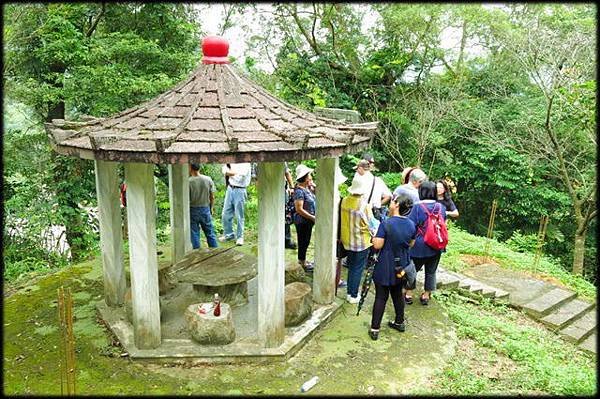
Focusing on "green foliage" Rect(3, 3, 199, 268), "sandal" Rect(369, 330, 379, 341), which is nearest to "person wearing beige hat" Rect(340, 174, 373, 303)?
"sandal" Rect(369, 330, 379, 341)

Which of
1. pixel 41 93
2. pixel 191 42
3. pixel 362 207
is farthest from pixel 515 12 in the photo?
pixel 41 93

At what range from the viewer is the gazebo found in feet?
14.9

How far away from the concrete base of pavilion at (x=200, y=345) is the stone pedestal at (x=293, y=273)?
62 cm

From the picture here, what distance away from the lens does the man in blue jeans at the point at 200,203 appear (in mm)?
7680

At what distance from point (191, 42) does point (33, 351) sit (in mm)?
7538

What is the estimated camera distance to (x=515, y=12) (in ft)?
47.7

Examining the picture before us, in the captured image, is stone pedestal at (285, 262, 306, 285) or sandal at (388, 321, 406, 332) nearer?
sandal at (388, 321, 406, 332)

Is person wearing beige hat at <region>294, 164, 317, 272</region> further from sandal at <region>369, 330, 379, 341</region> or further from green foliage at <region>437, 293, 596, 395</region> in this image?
green foliage at <region>437, 293, 596, 395</region>

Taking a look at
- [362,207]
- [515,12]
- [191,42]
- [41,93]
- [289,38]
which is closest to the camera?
[362,207]

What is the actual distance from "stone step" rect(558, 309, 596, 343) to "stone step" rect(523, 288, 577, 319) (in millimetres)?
369

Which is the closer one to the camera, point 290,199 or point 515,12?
point 290,199

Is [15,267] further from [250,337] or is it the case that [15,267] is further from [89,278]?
[250,337]

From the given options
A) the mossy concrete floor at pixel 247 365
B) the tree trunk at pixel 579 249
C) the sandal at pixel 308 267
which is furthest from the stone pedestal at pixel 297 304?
the tree trunk at pixel 579 249

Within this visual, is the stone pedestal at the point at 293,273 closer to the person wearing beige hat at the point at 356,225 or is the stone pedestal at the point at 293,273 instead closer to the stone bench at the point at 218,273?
the stone bench at the point at 218,273
